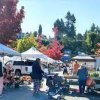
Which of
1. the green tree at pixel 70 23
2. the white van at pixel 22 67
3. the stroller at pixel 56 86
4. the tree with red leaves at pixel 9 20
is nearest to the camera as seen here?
the stroller at pixel 56 86

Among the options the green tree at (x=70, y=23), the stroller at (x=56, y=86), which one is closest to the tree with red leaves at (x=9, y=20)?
the stroller at (x=56, y=86)

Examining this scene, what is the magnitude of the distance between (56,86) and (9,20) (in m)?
10.7

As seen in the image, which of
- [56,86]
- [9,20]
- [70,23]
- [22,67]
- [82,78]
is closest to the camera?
[56,86]

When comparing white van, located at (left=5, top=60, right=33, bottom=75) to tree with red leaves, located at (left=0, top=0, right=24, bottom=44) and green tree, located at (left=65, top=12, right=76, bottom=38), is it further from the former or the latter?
green tree, located at (left=65, top=12, right=76, bottom=38)

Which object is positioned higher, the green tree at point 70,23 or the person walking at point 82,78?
the green tree at point 70,23

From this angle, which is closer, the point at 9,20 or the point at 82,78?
the point at 82,78

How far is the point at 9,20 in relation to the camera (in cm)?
2900

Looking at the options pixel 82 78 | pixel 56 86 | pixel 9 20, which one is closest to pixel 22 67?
pixel 9 20

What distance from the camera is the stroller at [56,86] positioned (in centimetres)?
1825

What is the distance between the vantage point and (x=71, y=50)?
345 ft

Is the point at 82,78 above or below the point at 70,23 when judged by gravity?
below

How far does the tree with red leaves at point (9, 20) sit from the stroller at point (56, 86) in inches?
345

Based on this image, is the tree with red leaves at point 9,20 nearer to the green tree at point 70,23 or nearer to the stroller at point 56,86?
the stroller at point 56,86

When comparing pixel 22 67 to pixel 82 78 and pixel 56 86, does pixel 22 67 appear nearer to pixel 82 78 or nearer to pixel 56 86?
pixel 82 78
